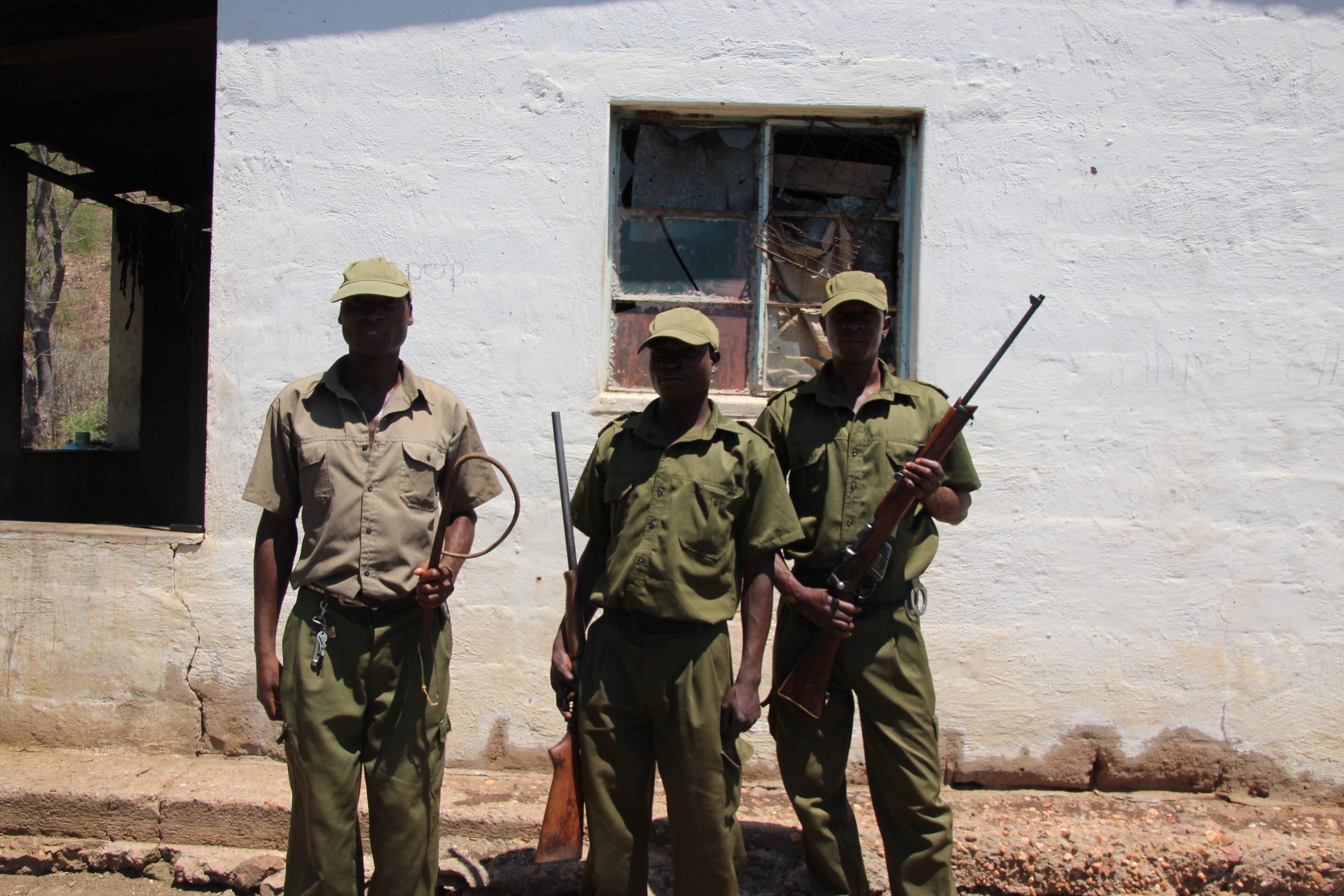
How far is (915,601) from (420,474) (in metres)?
1.45

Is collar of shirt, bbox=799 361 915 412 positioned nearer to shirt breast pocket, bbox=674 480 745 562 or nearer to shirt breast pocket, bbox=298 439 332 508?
shirt breast pocket, bbox=674 480 745 562

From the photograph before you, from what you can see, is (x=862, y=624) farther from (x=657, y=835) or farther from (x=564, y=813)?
(x=657, y=835)

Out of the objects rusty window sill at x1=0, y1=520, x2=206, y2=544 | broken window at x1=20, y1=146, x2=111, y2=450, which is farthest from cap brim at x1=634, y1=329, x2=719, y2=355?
broken window at x1=20, y1=146, x2=111, y2=450

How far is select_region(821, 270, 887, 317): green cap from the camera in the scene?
2.51 meters

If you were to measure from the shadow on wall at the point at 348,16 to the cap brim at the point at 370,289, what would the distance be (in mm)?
1767

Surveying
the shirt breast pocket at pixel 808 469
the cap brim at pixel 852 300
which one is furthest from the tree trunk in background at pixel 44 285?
the cap brim at pixel 852 300

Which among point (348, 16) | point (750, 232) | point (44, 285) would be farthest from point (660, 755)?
point (44, 285)

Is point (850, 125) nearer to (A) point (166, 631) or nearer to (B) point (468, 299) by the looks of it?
(B) point (468, 299)

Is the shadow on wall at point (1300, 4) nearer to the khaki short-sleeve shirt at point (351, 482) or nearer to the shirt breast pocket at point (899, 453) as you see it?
the shirt breast pocket at point (899, 453)

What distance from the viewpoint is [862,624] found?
2.55 metres

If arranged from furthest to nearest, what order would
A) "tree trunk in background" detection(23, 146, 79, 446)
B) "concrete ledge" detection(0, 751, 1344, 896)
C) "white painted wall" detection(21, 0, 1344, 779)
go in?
"tree trunk in background" detection(23, 146, 79, 446)
"white painted wall" detection(21, 0, 1344, 779)
"concrete ledge" detection(0, 751, 1344, 896)

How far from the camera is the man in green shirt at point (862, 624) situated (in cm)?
252

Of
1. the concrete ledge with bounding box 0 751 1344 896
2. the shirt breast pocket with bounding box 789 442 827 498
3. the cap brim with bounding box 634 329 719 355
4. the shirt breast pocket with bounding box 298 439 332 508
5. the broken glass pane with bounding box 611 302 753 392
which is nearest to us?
the cap brim with bounding box 634 329 719 355

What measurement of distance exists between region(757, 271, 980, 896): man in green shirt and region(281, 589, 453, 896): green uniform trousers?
1.01 m
